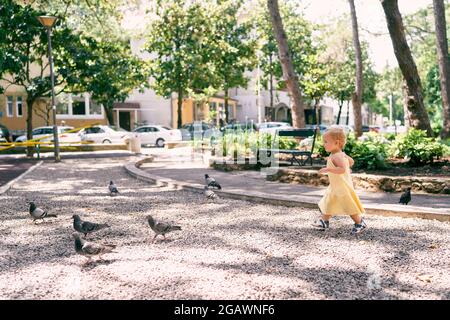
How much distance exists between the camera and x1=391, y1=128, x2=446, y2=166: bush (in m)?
10.5

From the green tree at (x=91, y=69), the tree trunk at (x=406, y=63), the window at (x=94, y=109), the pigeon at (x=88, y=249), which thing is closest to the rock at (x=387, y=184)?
the tree trunk at (x=406, y=63)

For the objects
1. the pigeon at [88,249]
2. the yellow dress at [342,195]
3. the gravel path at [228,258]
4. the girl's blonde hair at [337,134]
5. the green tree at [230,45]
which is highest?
the green tree at [230,45]

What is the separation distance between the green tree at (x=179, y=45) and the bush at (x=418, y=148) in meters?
23.5

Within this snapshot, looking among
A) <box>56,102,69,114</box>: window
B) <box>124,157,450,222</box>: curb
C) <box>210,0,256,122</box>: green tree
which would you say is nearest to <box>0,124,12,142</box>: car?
<box>56,102,69,114</box>: window

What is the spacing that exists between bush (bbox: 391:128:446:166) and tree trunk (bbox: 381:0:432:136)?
1208 millimetres

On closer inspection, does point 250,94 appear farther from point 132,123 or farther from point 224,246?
point 224,246

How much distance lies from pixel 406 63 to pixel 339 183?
737 centimetres

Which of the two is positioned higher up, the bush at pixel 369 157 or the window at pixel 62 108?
the window at pixel 62 108

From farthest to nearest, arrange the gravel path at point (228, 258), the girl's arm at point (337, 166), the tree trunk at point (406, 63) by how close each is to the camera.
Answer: the tree trunk at point (406, 63) < the girl's arm at point (337, 166) < the gravel path at point (228, 258)

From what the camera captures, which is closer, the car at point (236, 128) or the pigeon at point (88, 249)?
the pigeon at point (88, 249)

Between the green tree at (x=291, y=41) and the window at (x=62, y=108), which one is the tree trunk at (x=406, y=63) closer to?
the green tree at (x=291, y=41)

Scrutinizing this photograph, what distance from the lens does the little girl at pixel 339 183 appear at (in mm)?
5840

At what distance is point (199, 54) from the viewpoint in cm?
3516

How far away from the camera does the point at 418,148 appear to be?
419 inches
